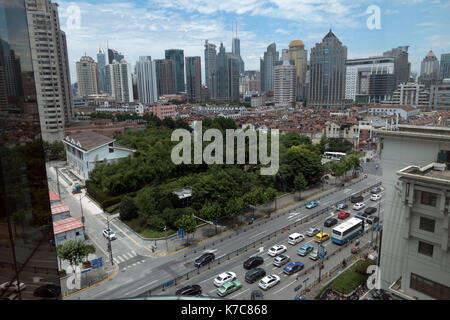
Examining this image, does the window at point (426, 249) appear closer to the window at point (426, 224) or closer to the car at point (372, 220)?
the window at point (426, 224)

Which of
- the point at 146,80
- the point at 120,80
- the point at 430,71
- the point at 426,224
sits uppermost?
the point at 146,80

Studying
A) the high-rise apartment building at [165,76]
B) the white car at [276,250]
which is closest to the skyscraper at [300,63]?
the high-rise apartment building at [165,76]

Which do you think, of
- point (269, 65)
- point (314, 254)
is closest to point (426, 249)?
point (314, 254)

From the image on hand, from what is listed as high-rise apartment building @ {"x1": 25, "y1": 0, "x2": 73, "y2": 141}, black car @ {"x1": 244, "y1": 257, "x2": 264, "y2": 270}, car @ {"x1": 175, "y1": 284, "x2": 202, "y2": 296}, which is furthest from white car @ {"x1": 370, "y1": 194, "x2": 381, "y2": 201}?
high-rise apartment building @ {"x1": 25, "y1": 0, "x2": 73, "y2": 141}

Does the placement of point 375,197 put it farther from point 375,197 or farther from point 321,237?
point 321,237

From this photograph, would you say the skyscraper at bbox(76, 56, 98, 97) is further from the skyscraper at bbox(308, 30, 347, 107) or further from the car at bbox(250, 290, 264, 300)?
the car at bbox(250, 290, 264, 300)

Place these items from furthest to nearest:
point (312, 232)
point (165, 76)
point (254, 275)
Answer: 1. point (165, 76)
2. point (312, 232)
3. point (254, 275)
